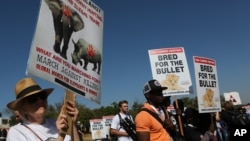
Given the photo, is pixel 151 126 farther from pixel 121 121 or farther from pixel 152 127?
pixel 121 121

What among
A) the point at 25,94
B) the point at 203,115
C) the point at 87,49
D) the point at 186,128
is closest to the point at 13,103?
the point at 25,94

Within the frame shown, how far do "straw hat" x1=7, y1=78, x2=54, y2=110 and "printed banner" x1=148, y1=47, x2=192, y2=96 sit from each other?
5.16 m

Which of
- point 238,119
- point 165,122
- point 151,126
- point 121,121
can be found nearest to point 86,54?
point 151,126

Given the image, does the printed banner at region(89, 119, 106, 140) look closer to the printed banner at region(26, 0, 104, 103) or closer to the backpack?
the backpack

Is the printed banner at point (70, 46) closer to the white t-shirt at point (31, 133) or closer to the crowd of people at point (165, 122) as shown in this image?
the white t-shirt at point (31, 133)

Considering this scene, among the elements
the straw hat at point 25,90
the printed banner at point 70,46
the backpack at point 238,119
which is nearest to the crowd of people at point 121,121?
the straw hat at point 25,90

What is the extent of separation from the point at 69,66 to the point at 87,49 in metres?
0.36

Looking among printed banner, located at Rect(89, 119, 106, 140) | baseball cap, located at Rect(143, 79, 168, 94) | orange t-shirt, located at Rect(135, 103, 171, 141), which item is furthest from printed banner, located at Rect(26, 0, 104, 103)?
printed banner, located at Rect(89, 119, 106, 140)

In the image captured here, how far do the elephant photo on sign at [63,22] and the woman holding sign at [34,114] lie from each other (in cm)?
40

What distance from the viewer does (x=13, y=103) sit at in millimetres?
3490

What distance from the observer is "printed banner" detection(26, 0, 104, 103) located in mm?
3312

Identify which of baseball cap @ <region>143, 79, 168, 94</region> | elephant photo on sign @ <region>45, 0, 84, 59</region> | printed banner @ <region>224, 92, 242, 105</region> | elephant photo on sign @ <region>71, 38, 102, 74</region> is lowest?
baseball cap @ <region>143, 79, 168, 94</region>

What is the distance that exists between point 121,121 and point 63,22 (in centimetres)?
582

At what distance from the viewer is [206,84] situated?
31.3 ft
